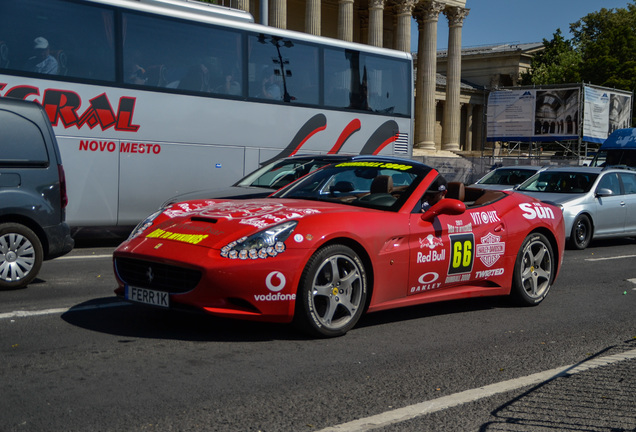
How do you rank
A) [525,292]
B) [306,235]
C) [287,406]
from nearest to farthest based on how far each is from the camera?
[287,406]
[306,235]
[525,292]

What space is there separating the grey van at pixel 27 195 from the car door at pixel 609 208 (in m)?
10.4

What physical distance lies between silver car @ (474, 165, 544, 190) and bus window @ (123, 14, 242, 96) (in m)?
6.47

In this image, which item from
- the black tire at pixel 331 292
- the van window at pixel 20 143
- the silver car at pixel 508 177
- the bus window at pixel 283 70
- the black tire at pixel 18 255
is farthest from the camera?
the silver car at pixel 508 177

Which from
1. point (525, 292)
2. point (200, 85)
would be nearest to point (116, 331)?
point (525, 292)

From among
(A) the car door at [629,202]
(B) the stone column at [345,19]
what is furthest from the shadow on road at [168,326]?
(B) the stone column at [345,19]

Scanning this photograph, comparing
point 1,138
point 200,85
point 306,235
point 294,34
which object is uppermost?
point 294,34

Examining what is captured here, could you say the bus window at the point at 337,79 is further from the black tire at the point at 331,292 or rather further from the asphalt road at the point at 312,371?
the black tire at the point at 331,292

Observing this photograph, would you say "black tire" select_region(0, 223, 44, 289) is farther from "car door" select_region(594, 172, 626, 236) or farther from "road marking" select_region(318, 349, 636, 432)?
"car door" select_region(594, 172, 626, 236)

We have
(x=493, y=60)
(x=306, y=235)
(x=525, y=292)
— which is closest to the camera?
(x=306, y=235)

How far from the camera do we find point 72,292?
7.80 m

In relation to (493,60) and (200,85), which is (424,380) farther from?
(493,60)

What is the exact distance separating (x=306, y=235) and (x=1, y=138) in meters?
4.03

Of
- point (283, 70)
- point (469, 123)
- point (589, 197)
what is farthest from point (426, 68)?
point (589, 197)

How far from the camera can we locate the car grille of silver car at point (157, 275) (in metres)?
5.50
